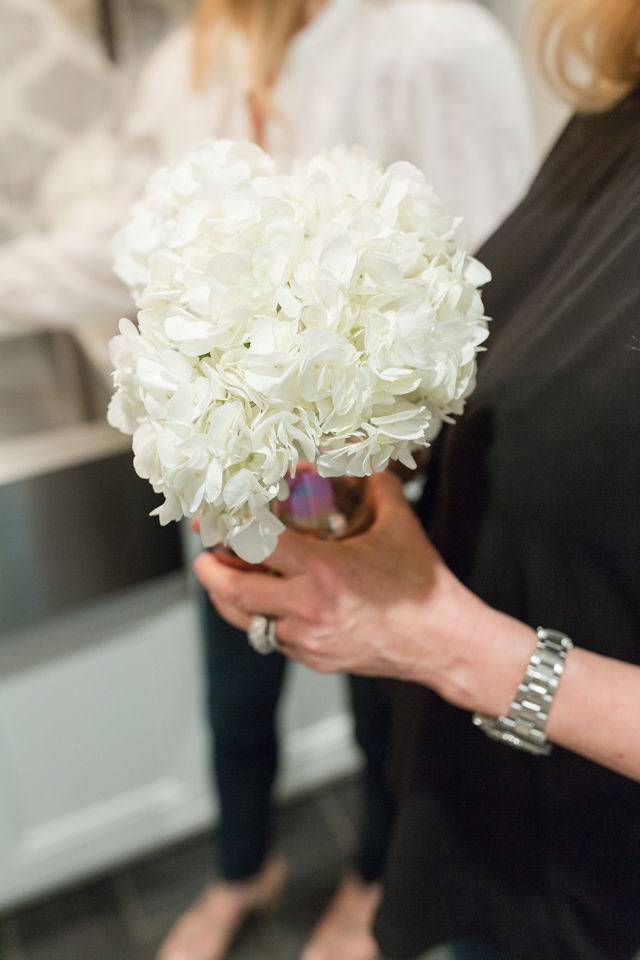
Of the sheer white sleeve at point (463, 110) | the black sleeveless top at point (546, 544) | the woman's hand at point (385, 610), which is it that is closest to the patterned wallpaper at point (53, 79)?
the sheer white sleeve at point (463, 110)

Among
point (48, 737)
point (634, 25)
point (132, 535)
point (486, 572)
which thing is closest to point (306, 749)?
point (48, 737)

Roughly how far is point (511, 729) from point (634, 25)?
60 cm

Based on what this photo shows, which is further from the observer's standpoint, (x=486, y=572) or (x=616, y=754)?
(x=486, y=572)

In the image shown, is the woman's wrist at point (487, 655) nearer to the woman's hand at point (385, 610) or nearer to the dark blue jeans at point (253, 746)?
the woman's hand at point (385, 610)

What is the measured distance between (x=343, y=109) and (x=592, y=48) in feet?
1.36

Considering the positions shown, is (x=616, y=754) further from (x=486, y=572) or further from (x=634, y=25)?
(x=634, y=25)

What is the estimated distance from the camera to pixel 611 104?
0.62m

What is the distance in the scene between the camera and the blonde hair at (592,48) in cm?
60

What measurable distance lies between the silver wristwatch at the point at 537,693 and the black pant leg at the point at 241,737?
51 cm

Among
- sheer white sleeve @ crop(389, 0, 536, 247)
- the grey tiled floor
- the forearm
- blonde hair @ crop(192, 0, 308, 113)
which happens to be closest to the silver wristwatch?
the forearm

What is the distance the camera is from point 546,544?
544 millimetres

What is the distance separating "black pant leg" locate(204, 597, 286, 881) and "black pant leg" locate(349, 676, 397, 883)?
0.44ft

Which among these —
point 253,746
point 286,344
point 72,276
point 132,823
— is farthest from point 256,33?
point 132,823

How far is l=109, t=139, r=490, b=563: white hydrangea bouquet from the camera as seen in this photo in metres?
0.36
